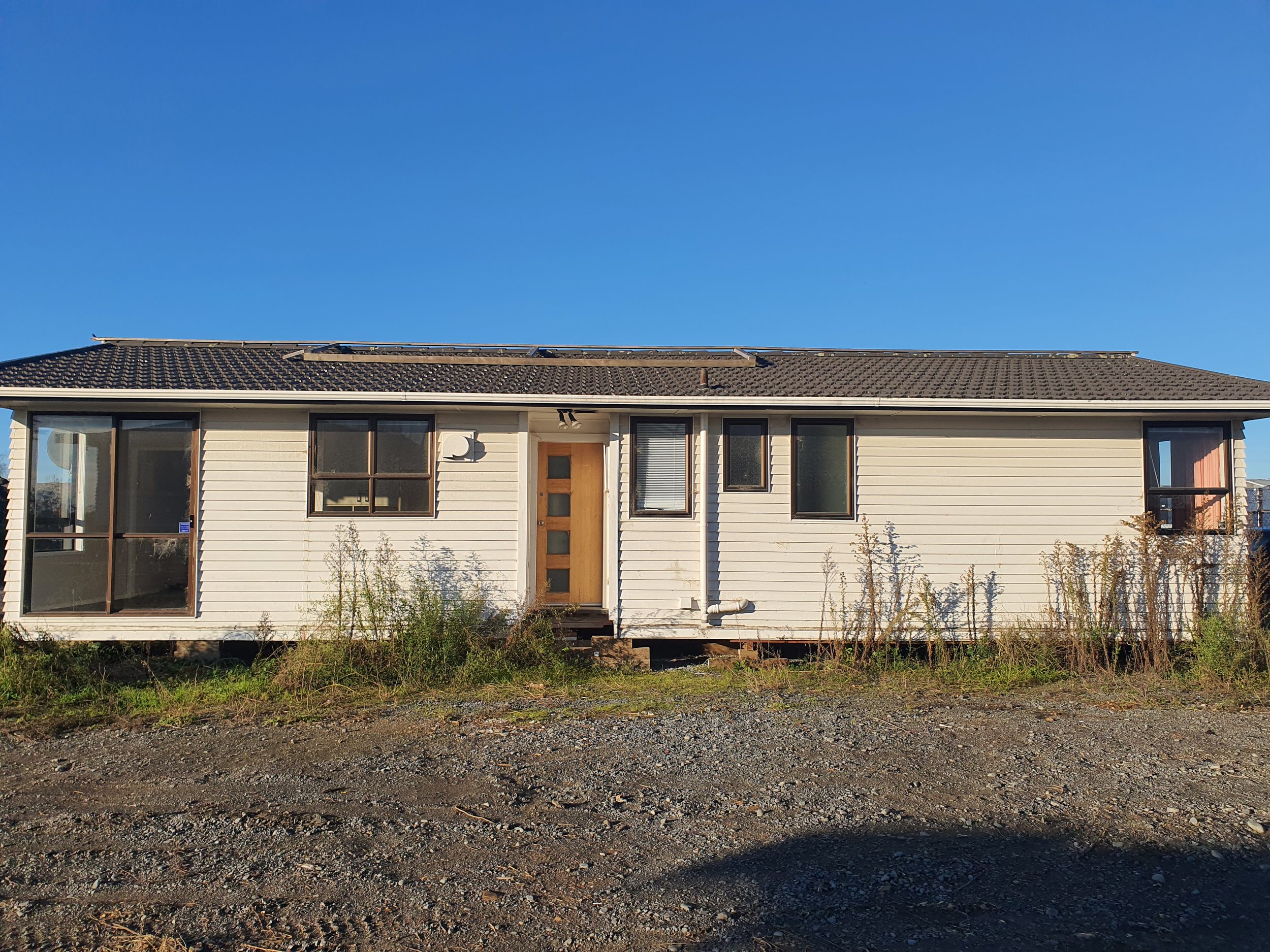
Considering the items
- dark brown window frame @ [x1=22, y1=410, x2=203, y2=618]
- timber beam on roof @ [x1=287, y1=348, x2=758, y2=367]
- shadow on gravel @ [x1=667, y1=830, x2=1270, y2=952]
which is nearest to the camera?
shadow on gravel @ [x1=667, y1=830, x2=1270, y2=952]

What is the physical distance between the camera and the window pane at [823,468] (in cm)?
834

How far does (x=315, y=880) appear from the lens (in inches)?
136

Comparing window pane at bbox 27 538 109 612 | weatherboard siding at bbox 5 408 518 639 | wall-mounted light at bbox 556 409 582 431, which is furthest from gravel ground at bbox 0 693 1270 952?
wall-mounted light at bbox 556 409 582 431

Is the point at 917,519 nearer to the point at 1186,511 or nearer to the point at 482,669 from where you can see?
the point at 1186,511

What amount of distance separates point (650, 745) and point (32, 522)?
21.5ft

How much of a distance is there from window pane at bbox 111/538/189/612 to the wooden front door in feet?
11.7

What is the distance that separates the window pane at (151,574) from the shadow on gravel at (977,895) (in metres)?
6.58

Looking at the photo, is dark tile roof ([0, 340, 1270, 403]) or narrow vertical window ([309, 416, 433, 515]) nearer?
dark tile roof ([0, 340, 1270, 403])

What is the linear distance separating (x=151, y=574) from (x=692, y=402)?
5562mm

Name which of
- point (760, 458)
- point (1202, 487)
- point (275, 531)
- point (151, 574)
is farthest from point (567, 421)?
point (1202, 487)

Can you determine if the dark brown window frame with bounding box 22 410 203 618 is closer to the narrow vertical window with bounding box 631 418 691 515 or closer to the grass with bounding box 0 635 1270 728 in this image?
the grass with bounding box 0 635 1270 728

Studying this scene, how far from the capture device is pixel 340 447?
8305 mm

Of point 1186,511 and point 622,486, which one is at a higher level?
point 622,486

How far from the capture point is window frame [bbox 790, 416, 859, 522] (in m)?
8.30
